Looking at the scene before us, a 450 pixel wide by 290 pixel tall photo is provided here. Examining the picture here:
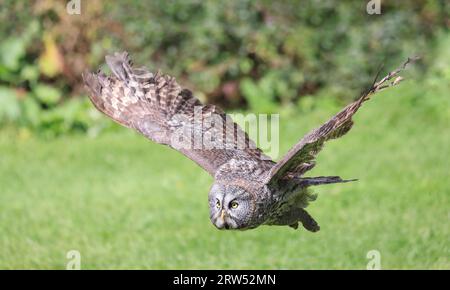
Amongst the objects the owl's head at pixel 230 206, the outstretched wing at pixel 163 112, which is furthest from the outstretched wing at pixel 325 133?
the outstretched wing at pixel 163 112

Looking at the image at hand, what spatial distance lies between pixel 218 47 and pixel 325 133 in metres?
6.53

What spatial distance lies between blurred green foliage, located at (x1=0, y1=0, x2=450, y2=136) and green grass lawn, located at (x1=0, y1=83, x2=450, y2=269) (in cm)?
46

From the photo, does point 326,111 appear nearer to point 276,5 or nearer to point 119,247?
point 276,5

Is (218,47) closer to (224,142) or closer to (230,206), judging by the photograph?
(224,142)

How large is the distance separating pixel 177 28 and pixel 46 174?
2461mm

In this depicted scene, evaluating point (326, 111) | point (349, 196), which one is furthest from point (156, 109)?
point (326, 111)

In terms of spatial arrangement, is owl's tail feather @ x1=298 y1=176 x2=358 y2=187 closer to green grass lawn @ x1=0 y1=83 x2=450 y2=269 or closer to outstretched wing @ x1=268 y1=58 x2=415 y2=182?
outstretched wing @ x1=268 y1=58 x2=415 y2=182

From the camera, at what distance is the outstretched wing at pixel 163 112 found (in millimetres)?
5535

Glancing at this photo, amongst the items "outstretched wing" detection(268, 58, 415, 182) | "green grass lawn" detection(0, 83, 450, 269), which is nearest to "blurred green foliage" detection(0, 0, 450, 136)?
"green grass lawn" detection(0, 83, 450, 269)

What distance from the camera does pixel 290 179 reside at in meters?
5.17

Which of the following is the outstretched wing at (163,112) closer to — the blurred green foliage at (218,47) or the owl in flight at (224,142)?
the owl in flight at (224,142)

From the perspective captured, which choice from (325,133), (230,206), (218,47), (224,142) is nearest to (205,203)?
(224,142)

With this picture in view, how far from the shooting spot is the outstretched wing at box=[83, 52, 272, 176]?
554 centimetres

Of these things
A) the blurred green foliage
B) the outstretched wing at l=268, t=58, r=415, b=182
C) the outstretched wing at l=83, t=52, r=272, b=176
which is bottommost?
the outstretched wing at l=268, t=58, r=415, b=182
